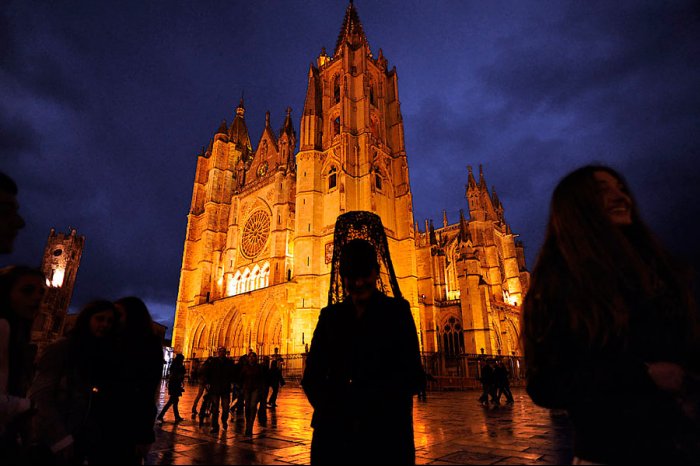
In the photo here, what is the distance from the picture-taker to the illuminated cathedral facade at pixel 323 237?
2159cm

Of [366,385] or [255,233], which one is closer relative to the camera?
[366,385]

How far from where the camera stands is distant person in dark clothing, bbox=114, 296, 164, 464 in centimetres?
255

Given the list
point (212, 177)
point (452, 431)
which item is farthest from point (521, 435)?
point (212, 177)

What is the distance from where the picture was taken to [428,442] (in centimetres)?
456

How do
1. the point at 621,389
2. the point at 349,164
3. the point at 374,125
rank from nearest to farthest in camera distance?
the point at 621,389 → the point at 349,164 → the point at 374,125

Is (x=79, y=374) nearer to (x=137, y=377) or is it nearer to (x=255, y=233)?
(x=137, y=377)

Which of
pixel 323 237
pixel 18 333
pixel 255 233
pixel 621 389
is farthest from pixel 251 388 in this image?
pixel 255 233

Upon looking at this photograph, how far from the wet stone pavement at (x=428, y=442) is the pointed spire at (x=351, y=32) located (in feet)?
88.4

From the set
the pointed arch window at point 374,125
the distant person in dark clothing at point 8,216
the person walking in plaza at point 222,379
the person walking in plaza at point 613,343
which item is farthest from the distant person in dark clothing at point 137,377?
the pointed arch window at point 374,125

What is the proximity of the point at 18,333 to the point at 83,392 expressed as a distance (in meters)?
0.56

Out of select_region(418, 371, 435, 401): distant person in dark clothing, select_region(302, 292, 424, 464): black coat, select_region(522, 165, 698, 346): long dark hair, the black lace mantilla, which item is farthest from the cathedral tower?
select_region(522, 165, 698, 346): long dark hair

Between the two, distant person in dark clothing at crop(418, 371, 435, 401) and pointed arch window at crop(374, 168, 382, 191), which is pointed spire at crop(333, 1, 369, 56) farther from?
distant person in dark clothing at crop(418, 371, 435, 401)

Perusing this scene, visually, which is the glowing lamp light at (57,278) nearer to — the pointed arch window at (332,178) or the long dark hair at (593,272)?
the pointed arch window at (332,178)

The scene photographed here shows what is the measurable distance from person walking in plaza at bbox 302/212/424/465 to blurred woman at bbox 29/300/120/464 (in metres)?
1.71
